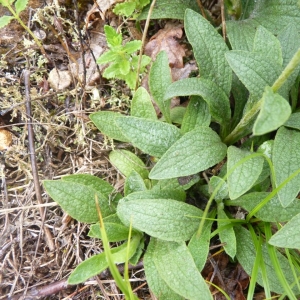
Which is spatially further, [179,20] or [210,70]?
[179,20]

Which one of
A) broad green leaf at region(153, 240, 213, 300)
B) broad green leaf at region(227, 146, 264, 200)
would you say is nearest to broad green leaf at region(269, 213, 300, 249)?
broad green leaf at region(227, 146, 264, 200)

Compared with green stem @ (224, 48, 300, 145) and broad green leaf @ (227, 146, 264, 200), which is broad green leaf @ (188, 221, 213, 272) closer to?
broad green leaf @ (227, 146, 264, 200)

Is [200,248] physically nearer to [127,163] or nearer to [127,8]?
[127,163]

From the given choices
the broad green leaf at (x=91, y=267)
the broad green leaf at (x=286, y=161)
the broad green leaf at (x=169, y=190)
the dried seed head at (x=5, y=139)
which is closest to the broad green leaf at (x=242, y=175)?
the broad green leaf at (x=286, y=161)

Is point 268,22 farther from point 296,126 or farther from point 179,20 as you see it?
point 296,126

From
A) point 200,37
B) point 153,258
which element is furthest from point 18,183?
point 200,37

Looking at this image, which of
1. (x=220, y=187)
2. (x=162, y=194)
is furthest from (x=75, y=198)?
(x=220, y=187)

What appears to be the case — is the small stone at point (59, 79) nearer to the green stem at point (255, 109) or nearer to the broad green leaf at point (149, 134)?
the broad green leaf at point (149, 134)

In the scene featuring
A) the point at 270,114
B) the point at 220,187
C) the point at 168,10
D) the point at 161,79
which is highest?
the point at 168,10
